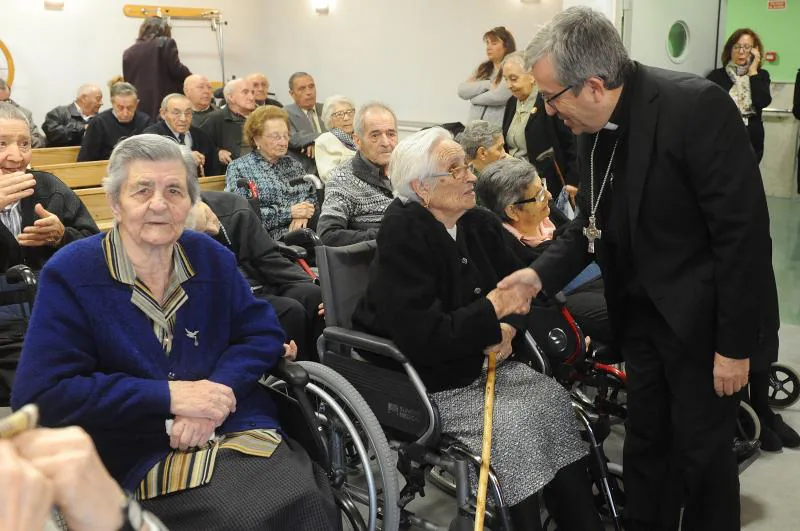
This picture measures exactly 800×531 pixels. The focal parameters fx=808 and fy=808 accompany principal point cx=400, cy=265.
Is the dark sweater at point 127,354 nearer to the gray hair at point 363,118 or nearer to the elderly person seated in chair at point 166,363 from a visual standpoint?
the elderly person seated in chair at point 166,363

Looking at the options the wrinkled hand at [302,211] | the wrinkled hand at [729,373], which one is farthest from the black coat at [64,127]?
the wrinkled hand at [729,373]

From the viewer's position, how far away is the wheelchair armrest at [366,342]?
205cm

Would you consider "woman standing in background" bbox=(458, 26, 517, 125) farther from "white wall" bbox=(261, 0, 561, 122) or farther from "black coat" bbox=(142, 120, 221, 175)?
"black coat" bbox=(142, 120, 221, 175)

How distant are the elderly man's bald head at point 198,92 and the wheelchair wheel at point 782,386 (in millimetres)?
4567

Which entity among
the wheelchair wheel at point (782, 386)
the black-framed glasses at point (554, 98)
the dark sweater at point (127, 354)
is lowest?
the wheelchair wheel at point (782, 386)

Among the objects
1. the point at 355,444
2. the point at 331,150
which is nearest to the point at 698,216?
the point at 355,444

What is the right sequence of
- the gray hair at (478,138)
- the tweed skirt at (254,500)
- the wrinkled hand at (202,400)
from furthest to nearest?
the gray hair at (478,138), the wrinkled hand at (202,400), the tweed skirt at (254,500)

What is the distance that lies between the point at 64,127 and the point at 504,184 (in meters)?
5.19

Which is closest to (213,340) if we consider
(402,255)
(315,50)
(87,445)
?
(402,255)

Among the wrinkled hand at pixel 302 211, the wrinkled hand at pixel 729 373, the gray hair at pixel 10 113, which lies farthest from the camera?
the wrinkled hand at pixel 302 211

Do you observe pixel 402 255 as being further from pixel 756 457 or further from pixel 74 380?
pixel 756 457

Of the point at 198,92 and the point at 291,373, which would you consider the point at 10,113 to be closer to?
the point at 291,373

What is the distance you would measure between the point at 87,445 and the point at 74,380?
752mm

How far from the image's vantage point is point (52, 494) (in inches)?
34.7
